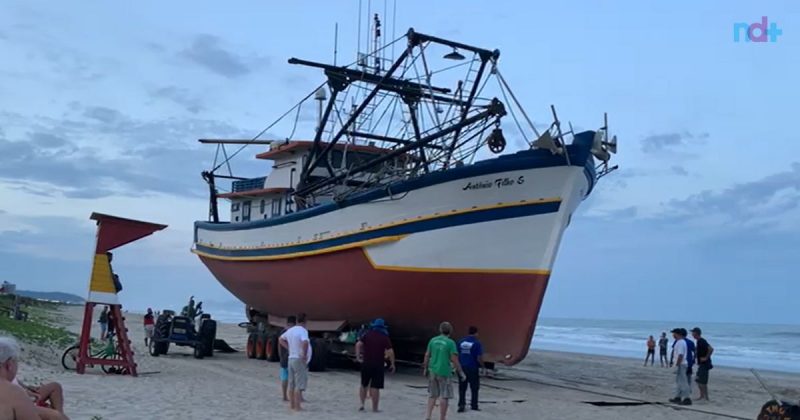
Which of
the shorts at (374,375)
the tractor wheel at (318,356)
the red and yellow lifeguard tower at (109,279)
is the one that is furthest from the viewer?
the tractor wheel at (318,356)

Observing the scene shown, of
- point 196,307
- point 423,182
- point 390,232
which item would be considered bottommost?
point 196,307

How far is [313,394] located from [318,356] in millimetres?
4418

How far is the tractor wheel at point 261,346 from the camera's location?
71.9ft

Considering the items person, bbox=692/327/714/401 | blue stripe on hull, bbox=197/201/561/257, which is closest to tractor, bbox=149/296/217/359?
blue stripe on hull, bbox=197/201/561/257

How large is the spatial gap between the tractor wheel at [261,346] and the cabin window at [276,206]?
3.66m

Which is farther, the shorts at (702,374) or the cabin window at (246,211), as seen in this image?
the cabin window at (246,211)

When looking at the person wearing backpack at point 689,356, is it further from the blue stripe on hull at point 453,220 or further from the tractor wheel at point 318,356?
the tractor wheel at point 318,356

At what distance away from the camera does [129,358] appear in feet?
48.7

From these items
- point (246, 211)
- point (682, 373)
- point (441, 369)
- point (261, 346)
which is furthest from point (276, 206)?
point (441, 369)

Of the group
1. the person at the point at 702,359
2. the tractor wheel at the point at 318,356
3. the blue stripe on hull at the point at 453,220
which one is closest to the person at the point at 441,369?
the blue stripe on hull at the point at 453,220

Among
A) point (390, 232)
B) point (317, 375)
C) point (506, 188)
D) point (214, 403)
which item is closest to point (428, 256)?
point (390, 232)

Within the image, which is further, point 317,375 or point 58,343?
point 58,343

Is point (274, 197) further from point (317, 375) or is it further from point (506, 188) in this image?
point (506, 188)

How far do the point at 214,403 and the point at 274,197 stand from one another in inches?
483
